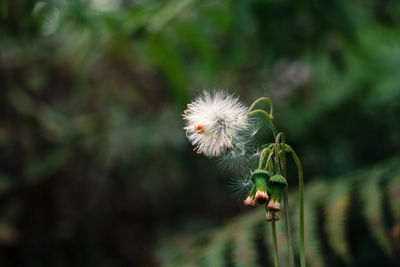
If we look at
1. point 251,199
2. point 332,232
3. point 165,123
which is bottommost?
point 251,199

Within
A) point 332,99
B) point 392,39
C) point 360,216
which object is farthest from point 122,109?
point 392,39

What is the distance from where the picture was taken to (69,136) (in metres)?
1.91

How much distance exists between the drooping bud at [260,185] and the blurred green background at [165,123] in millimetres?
932

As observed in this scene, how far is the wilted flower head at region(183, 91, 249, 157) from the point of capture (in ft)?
1.38

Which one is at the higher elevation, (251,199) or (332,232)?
(332,232)

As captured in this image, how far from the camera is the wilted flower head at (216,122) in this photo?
0.42 m

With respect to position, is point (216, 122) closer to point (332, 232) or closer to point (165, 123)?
point (332, 232)

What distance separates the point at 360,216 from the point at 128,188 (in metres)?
1.22

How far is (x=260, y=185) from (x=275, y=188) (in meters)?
0.02

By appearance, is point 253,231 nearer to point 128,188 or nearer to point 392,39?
point 128,188

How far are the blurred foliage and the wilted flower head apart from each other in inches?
28.0

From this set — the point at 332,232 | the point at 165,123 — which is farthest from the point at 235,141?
the point at 165,123

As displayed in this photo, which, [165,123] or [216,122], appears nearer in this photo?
[216,122]

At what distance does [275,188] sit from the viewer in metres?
0.38
